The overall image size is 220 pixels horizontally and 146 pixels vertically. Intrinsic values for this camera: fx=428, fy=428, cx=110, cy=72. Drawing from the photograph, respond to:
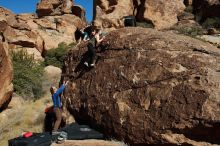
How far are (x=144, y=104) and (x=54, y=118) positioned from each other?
2836 mm

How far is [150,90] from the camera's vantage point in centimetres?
1080

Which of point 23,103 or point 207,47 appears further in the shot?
point 23,103

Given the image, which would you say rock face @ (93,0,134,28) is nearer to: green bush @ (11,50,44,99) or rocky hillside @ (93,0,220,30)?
rocky hillside @ (93,0,220,30)

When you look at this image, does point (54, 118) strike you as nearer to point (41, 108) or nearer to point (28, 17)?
point (41, 108)

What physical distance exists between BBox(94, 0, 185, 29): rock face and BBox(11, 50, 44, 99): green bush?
9168mm

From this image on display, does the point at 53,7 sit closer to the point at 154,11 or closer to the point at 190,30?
the point at 154,11

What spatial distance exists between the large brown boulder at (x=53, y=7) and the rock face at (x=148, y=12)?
5.86m

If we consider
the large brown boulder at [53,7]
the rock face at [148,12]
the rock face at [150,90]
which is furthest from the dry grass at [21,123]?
the large brown boulder at [53,7]

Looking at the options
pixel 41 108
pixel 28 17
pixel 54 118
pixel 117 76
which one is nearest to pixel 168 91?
pixel 117 76

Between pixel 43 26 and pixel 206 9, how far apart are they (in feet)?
50.7

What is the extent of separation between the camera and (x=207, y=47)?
1148cm

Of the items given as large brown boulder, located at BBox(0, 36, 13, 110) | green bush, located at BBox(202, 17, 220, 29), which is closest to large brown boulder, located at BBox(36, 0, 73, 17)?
green bush, located at BBox(202, 17, 220, 29)

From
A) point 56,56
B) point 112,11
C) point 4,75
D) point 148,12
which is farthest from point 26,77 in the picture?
point 148,12

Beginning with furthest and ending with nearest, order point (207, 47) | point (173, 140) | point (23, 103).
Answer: point (23, 103)
point (207, 47)
point (173, 140)
